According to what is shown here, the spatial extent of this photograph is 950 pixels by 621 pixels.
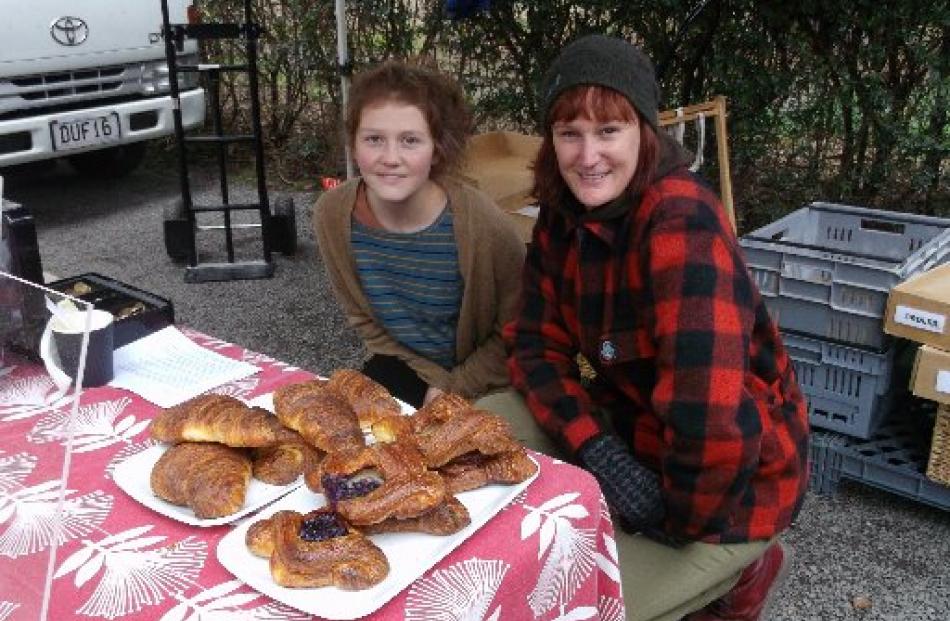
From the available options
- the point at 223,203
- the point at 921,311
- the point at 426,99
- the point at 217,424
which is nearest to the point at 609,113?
the point at 426,99

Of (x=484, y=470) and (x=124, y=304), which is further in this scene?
(x=124, y=304)

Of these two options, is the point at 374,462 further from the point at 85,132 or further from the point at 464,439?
the point at 85,132

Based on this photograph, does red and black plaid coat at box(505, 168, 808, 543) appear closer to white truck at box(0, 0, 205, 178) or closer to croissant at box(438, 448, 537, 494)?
croissant at box(438, 448, 537, 494)

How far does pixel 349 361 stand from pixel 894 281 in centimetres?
232

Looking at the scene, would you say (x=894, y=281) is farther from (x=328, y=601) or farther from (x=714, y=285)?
(x=328, y=601)

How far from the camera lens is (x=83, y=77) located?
5875mm

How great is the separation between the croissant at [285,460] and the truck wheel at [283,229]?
4.16 meters

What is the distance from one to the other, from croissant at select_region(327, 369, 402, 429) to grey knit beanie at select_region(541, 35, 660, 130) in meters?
0.67

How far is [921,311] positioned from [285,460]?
200 centimetres

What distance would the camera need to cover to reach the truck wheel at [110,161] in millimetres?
7293

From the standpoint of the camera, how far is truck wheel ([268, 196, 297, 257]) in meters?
5.45

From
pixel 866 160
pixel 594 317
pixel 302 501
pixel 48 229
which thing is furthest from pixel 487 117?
pixel 302 501

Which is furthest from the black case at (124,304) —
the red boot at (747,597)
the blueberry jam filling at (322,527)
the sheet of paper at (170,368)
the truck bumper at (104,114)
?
the truck bumper at (104,114)

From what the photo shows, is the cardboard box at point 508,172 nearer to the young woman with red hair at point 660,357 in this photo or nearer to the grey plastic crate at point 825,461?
the grey plastic crate at point 825,461
